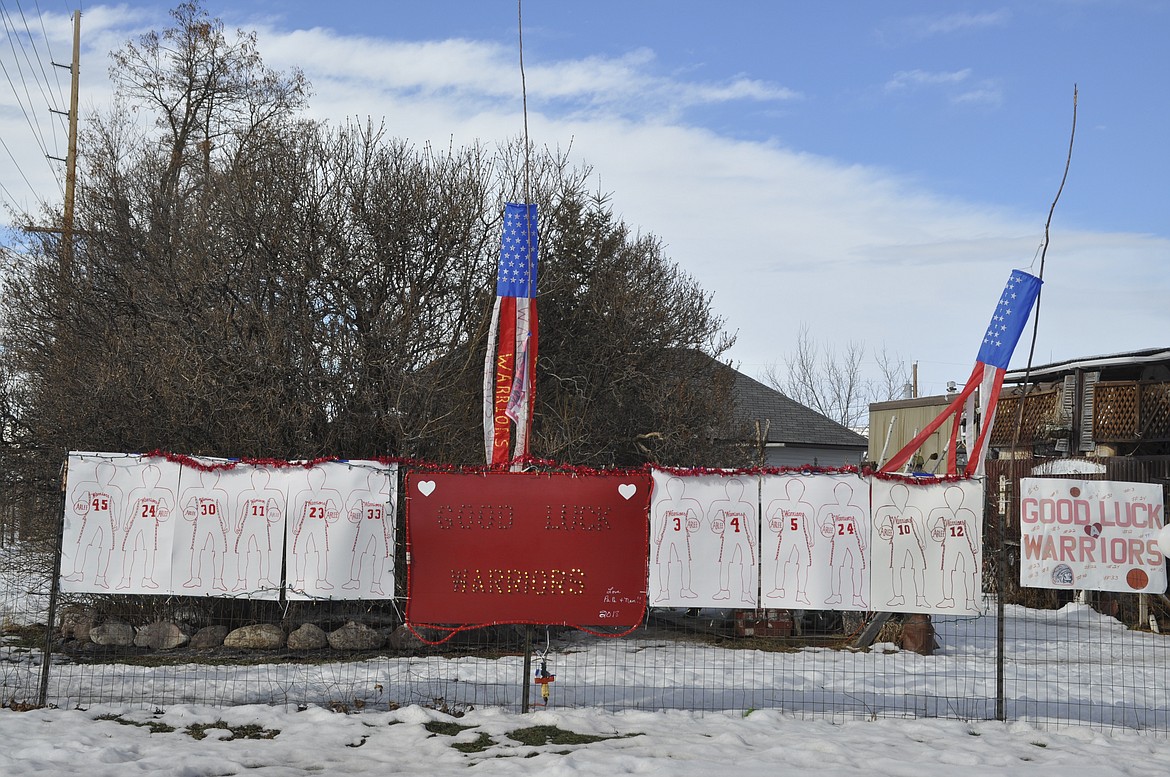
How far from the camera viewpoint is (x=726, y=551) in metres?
8.67

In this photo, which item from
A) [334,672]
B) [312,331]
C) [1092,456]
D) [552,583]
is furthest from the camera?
[1092,456]

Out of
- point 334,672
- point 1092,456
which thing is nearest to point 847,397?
point 1092,456

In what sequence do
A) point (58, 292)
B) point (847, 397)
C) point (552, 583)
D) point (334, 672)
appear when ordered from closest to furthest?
point (552, 583) → point (334, 672) → point (58, 292) → point (847, 397)

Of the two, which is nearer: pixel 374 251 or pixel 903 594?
pixel 903 594

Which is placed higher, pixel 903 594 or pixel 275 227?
pixel 275 227

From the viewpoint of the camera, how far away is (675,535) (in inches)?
341

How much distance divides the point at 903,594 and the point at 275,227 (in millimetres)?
9165

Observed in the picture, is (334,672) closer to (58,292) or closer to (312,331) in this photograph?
(312,331)

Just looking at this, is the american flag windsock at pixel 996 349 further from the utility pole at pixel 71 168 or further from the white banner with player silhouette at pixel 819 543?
the utility pole at pixel 71 168

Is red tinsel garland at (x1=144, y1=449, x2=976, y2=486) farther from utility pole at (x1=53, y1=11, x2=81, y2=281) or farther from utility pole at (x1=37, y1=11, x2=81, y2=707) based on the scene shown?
utility pole at (x1=53, y1=11, x2=81, y2=281)

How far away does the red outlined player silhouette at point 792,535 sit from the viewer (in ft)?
28.5

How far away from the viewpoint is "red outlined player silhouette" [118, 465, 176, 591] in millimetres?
8664

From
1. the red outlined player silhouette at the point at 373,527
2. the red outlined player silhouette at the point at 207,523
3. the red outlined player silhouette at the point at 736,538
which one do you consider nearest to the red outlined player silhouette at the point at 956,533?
the red outlined player silhouette at the point at 736,538

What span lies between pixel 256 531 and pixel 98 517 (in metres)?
1.27
